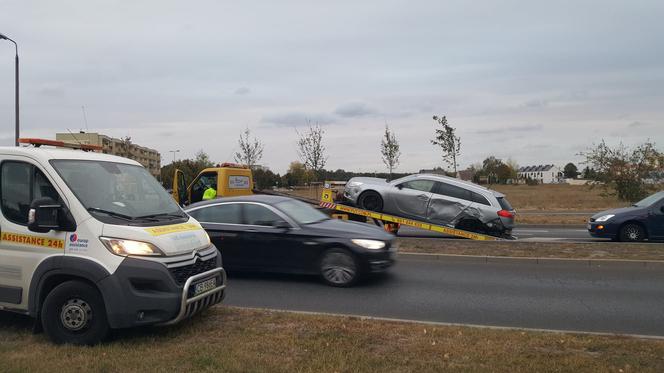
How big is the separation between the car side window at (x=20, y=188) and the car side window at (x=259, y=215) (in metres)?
3.92

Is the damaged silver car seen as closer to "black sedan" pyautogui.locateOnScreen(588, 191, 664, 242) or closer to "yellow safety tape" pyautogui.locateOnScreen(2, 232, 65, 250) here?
"black sedan" pyautogui.locateOnScreen(588, 191, 664, 242)

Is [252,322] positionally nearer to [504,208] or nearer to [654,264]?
[654,264]

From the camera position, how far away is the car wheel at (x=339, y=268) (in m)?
8.47

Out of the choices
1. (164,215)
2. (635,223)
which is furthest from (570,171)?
(164,215)

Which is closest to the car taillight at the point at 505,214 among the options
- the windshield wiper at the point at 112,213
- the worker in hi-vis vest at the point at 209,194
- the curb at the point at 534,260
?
the curb at the point at 534,260

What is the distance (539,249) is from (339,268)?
5.45 m

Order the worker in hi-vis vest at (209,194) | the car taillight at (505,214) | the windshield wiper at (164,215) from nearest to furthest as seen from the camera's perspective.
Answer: the windshield wiper at (164,215) → the car taillight at (505,214) → the worker in hi-vis vest at (209,194)

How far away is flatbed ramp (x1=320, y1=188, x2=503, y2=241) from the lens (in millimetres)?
13867

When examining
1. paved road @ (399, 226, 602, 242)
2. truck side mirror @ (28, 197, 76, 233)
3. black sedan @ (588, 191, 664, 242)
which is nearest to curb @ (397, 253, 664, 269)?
black sedan @ (588, 191, 664, 242)

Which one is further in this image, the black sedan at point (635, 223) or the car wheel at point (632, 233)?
the car wheel at point (632, 233)

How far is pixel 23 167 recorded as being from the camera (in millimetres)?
5668

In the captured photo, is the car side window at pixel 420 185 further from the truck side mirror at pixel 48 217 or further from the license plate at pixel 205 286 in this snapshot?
the truck side mirror at pixel 48 217

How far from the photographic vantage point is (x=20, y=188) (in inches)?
223

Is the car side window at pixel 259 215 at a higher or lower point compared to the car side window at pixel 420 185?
lower
